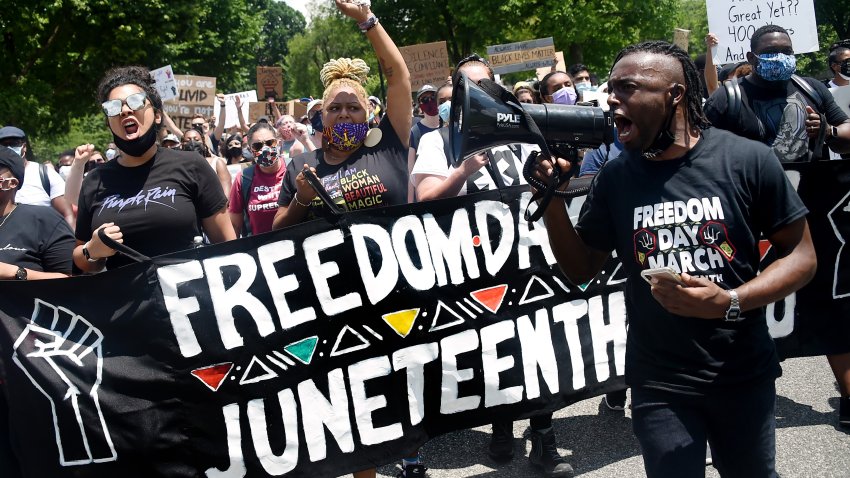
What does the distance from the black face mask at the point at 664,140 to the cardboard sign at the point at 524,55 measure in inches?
434

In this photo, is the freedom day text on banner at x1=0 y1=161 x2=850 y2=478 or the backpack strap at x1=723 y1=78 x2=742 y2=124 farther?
the backpack strap at x1=723 y1=78 x2=742 y2=124

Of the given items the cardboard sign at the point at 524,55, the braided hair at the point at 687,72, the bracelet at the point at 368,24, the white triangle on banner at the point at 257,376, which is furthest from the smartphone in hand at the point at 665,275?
the cardboard sign at the point at 524,55

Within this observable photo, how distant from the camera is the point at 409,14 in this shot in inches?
1374

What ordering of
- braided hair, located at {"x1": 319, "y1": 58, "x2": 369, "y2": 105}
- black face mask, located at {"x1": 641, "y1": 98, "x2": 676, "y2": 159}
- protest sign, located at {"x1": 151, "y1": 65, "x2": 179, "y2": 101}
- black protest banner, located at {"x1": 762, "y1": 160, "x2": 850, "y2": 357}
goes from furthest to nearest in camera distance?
1. protest sign, located at {"x1": 151, "y1": 65, "x2": 179, "y2": 101}
2. black protest banner, located at {"x1": 762, "y1": 160, "x2": 850, "y2": 357}
3. braided hair, located at {"x1": 319, "y1": 58, "x2": 369, "y2": 105}
4. black face mask, located at {"x1": 641, "y1": 98, "x2": 676, "y2": 159}

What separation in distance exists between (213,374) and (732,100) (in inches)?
114

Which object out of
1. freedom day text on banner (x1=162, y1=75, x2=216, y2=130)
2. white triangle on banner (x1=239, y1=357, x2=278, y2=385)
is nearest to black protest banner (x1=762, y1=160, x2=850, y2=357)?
white triangle on banner (x1=239, y1=357, x2=278, y2=385)

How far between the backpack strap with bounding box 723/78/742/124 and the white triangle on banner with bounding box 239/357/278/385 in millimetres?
2627

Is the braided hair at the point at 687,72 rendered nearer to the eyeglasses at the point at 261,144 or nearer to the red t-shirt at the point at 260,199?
the red t-shirt at the point at 260,199

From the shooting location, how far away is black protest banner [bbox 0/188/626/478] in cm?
353

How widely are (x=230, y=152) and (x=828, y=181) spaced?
6.34 meters

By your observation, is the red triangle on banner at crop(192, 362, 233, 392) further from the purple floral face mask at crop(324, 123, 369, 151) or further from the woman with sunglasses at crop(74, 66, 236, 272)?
the purple floral face mask at crop(324, 123, 369, 151)

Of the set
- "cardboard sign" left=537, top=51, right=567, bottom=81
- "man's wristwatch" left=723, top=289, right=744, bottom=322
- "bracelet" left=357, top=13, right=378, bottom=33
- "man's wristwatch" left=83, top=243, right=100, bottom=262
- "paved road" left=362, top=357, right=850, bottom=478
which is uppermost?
"cardboard sign" left=537, top=51, right=567, bottom=81

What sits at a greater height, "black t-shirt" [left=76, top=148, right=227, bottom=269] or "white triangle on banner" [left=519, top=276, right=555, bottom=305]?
"black t-shirt" [left=76, top=148, right=227, bottom=269]

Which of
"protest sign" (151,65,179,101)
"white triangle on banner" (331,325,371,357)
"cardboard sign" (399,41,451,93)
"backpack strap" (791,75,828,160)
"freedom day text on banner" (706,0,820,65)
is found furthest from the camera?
"cardboard sign" (399,41,451,93)
